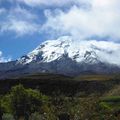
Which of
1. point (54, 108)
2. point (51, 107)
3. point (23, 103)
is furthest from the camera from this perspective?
point (23, 103)

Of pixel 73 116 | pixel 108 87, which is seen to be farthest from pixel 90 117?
pixel 108 87

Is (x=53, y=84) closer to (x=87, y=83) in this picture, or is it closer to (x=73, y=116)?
(x=87, y=83)

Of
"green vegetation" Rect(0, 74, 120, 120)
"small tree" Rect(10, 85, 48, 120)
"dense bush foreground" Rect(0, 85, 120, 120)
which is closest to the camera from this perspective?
"dense bush foreground" Rect(0, 85, 120, 120)

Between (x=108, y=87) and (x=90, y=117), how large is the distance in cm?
13467

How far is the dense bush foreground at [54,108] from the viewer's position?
1618 inches

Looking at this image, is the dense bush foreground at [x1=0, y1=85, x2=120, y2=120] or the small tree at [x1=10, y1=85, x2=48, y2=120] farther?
the small tree at [x1=10, y1=85, x2=48, y2=120]

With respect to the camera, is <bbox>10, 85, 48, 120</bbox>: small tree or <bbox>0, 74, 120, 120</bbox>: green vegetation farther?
<bbox>10, 85, 48, 120</bbox>: small tree

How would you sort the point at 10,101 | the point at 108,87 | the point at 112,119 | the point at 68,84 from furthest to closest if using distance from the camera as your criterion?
1. the point at 68,84
2. the point at 108,87
3. the point at 10,101
4. the point at 112,119

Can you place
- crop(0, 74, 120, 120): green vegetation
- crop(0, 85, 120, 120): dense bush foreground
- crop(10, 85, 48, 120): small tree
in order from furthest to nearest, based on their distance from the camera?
crop(10, 85, 48, 120): small tree
crop(0, 74, 120, 120): green vegetation
crop(0, 85, 120, 120): dense bush foreground

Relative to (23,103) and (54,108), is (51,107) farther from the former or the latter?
(23,103)

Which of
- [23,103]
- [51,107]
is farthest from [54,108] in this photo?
[23,103]

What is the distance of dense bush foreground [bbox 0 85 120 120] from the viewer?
4109 cm

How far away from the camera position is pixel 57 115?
42.7 m

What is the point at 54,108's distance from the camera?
4550cm
